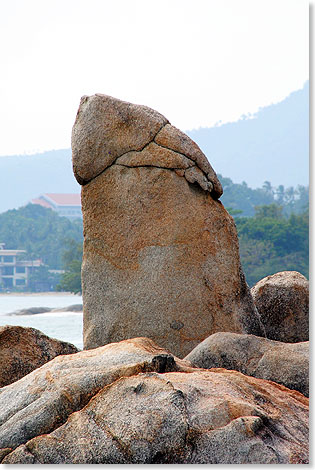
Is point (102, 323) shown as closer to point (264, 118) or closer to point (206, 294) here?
point (206, 294)

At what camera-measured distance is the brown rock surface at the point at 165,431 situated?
3092mm

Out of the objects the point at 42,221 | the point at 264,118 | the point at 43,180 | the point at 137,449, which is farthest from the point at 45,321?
the point at 264,118

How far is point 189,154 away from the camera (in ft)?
18.7

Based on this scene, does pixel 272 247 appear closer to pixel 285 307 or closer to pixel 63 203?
pixel 285 307

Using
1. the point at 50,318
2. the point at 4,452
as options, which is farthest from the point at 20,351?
the point at 50,318

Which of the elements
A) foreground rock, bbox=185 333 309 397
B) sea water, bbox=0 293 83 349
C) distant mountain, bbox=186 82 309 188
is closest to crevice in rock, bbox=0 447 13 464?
foreground rock, bbox=185 333 309 397

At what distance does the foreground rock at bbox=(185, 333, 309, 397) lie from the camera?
14.0 ft

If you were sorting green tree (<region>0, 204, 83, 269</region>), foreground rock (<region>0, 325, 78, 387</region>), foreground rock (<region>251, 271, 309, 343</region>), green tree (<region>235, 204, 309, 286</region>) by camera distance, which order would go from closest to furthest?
foreground rock (<region>0, 325, 78, 387</region>) → foreground rock (<region>251, 271, 309, 343</region>) → green tree (<region>235, 204, 309, 286</region>) → green tree (<region>0, 204, 83, 269</region>)

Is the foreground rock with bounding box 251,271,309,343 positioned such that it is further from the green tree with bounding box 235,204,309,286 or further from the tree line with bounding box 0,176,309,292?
the tree line with bounding box 0,176,309,292

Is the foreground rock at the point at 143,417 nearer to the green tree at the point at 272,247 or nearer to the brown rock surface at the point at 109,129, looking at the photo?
the brown rock surface at the point at 109,129

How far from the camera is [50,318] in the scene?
3803cm

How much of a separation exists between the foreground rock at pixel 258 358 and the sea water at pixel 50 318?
20504 mm

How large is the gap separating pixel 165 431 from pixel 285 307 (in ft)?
11.8

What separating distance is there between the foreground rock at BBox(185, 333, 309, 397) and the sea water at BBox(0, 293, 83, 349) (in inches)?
807
